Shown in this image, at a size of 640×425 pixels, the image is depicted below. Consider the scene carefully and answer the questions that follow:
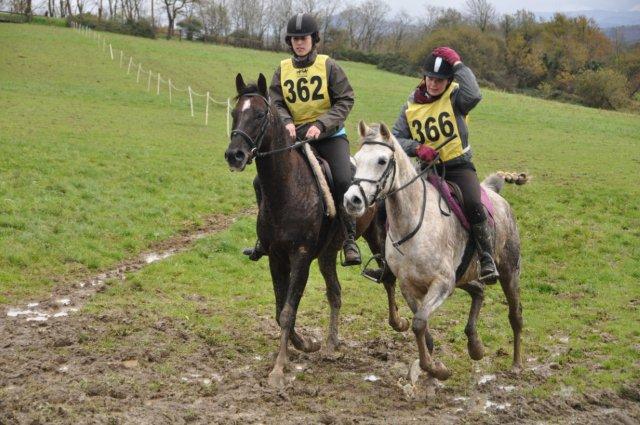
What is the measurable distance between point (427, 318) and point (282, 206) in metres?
1.97

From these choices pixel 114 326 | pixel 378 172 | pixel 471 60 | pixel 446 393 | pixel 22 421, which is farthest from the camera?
pixel 471 60

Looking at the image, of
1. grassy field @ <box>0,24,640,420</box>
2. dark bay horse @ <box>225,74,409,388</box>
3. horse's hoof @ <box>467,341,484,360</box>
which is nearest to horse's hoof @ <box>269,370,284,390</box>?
dark bay horse @ <box>225,74,409,388</box>

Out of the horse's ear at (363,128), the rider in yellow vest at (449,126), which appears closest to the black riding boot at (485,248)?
the rider in yellow vest at (449,126)

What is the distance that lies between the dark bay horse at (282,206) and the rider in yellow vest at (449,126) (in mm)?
940

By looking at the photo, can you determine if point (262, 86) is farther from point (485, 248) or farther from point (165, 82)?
point (165, 82)

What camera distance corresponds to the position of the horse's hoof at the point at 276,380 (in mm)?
7243

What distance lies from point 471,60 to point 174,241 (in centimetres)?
5972

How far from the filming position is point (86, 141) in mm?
22750

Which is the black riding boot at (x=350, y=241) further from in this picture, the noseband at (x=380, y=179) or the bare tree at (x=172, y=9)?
the bare tree at (x=172, y=9)

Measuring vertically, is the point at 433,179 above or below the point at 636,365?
above

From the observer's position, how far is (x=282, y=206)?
25.2 feet

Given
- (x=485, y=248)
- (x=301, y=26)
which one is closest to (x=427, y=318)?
(x=485, y=248)

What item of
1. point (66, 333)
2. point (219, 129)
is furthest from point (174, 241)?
point (219, 129)

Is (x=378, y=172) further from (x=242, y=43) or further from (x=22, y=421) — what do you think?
(x=242, y=43)
